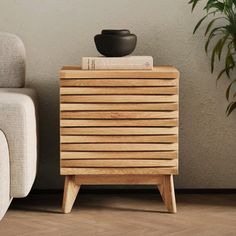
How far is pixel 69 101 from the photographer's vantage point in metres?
3.04

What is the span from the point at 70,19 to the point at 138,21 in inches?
12.8

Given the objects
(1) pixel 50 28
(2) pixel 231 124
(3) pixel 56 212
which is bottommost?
(3) pixel 56 212

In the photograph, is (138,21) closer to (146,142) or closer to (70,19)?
(70,19)

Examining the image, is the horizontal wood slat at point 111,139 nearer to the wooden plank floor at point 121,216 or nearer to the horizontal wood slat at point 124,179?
the horizontal wood slat at point 124,179

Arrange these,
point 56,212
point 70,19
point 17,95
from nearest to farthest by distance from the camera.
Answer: point 17,95 → point 56,212 → point 70,19

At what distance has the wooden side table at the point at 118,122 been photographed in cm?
303

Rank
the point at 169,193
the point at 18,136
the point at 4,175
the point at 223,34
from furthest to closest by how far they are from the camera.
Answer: the point at 223,34
the point at 169,193
the point at 18,136
the point at 4,175

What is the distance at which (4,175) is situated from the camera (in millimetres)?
2691

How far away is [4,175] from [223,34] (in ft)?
4.47

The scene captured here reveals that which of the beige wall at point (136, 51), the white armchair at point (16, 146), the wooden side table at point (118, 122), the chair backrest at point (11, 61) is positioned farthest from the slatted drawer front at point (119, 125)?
the beige wall at point (136, 51)

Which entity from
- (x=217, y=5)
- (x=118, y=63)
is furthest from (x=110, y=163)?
(x=217, y=5)

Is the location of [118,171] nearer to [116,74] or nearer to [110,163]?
[110,163]

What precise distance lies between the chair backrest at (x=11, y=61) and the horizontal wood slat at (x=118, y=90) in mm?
336

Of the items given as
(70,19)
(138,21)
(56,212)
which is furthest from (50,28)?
(56,212)
